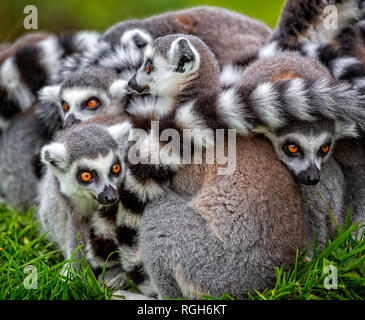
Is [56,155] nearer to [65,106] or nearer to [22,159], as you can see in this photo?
[65,106]

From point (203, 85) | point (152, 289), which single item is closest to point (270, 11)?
point (203, 85)

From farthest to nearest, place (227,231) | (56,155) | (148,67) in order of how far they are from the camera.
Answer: (148,67) → (56,155) → (227,231)

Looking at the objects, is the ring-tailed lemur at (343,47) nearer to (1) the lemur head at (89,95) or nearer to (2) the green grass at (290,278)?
(2) the green grass at (290,278)

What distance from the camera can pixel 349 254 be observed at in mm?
4086

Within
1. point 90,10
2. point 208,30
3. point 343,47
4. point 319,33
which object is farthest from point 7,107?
point 90,10

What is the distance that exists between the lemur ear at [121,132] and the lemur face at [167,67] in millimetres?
338

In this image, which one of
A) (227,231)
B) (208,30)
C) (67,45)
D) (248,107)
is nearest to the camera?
(227,231)

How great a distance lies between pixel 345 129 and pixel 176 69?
145 centimetres

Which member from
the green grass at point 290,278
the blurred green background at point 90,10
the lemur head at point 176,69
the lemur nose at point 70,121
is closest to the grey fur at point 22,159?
the lemur nose at point 70,121

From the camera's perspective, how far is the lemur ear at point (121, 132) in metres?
4.60

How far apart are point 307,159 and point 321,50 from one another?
4.65 feet

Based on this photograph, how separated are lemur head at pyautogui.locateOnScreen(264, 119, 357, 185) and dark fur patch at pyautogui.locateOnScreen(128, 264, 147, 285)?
1424mm

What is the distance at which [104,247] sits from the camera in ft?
14.5
